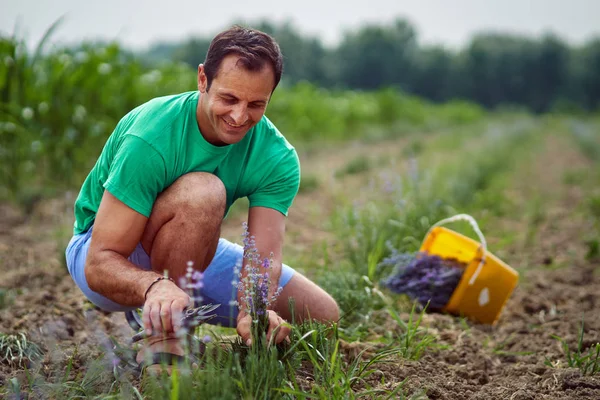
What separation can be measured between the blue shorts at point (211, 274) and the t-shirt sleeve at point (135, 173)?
0.28m

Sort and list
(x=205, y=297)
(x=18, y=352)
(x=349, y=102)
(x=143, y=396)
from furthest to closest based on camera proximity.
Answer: (x=349, y=102) < (x=205, y=297) < (x=18, y=352) < (x=143, y=396)

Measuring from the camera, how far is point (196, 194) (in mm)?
1848

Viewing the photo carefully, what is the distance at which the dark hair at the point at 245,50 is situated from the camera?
179 cm

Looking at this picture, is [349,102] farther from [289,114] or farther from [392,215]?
[392,215]

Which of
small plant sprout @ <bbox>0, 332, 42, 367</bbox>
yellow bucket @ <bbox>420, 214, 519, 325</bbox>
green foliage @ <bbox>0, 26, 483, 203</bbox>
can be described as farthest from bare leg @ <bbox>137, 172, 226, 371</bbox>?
green foliage @ <bbox>0, 26, 483, 203</bbox>

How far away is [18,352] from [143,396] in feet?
2.18

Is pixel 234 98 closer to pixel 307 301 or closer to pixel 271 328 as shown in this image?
pixel 271 328

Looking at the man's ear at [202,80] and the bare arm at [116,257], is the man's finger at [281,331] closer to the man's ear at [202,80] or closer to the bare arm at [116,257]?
the bare arm at [116,257]

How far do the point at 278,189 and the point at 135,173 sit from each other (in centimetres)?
50

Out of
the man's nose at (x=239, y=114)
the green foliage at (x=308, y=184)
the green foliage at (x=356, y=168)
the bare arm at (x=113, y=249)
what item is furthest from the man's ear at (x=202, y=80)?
the green foliage at (x=356, y=168)

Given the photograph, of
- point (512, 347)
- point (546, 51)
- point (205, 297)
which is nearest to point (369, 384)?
point (205, 297)

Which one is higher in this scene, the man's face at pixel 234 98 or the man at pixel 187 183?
the man's face at pixel 234 98

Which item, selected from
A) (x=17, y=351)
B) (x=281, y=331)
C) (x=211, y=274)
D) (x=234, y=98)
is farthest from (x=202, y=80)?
(x=17, y=351)

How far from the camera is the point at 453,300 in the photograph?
2773mm
